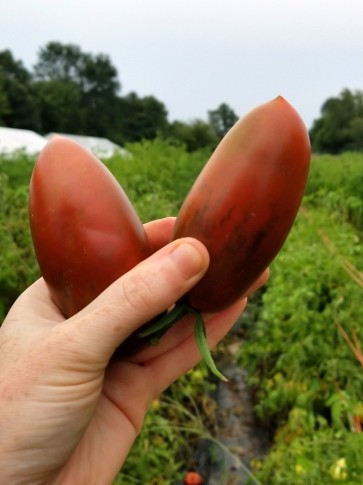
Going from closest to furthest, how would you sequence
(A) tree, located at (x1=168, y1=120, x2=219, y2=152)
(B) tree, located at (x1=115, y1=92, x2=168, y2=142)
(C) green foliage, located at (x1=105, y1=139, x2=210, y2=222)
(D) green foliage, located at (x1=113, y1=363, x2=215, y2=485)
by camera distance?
(D) green foliage, located at (x1=113, y1=363, x2=215, y2=485) → (C) green foliage, located at (x1=105, y1=139, x2=210, y2=222) → (A) tree, located at (x1=168, y1=120, x2=219, y2=152) → (B) tree, located at (x1=115, y1=92, x2=168, y2=142)

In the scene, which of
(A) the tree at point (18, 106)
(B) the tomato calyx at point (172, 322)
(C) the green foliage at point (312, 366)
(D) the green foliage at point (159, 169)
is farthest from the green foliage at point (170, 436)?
(A) the tree at point (18, 106)

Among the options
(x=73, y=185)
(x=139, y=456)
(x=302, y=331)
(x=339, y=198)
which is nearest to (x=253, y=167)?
(x=73, y=185)

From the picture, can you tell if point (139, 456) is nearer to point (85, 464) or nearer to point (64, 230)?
point (85, 464)

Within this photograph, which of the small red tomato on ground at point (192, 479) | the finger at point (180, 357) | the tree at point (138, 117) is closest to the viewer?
the finger at point (180, 357)

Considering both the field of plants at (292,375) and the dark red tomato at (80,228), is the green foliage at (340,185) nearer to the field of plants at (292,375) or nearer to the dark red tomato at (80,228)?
the field of plants at (292,375)

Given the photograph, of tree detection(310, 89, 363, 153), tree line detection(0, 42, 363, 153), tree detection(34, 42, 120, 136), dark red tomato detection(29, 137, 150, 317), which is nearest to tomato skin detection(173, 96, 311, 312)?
dark red tomato detection(29, 137, 150, 317)

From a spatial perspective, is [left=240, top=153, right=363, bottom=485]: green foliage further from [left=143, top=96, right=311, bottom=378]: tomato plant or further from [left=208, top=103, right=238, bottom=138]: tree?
[left=208, top=103, right=238, bottom=138]: tree
